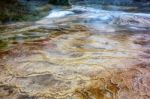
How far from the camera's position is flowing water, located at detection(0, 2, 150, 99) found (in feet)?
10.4

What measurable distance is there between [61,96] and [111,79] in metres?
Answer: 0.83

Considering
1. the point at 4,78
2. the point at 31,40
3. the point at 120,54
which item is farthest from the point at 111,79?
the point at 31,40

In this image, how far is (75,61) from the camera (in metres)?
4.22

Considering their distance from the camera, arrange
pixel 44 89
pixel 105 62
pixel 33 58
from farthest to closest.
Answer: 1. pixel 33 58
2. pixel 105 62
3. pixel 44 89

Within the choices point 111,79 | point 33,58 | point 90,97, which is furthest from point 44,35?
point 90,97

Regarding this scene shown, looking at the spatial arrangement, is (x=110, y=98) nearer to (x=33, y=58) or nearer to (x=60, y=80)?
(x=60, y=80)

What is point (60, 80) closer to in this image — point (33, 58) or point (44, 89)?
point (44, 89)

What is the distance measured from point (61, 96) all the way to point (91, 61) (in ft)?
4.29

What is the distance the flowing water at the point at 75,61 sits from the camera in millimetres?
3162

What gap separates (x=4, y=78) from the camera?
3.59 m

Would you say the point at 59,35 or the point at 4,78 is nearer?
the point at 4,78

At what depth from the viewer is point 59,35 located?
603cm

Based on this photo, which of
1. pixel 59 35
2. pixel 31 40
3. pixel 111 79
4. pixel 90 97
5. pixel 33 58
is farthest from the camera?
pixel 59 35

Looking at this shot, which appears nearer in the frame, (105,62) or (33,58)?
(105,62)
